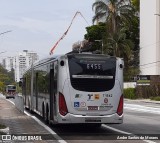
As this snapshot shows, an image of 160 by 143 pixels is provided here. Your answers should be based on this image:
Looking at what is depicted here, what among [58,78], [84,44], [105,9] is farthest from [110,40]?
[58,78]

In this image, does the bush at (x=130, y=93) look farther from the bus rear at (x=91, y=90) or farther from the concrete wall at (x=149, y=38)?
the bus rear at (x=91, y=90)

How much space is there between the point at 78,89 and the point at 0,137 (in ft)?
12.4

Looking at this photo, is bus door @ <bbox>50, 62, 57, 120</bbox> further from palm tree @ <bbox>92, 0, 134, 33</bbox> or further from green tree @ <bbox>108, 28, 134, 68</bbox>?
palm tree @ <bbox>92, 0, 134, 33</bbox>

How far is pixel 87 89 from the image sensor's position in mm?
16875

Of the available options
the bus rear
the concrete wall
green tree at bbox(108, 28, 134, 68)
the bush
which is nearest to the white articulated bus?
the bus rear

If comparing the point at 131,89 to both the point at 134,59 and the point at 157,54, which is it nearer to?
the point at 157,54

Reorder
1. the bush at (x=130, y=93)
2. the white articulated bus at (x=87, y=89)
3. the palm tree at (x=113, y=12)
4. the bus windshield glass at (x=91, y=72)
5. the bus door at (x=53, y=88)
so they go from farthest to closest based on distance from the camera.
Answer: the palm tree at (x=113, y=12), the bush at (x=130, y=93), the bus door at (x=53, y=88), the bus windshield glass at (x=91, y=72), the white articulated bus at (x=87, y=89)

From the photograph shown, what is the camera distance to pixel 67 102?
54.5 feet

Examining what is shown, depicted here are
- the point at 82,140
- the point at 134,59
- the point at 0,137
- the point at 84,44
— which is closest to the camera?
the point at 0,137

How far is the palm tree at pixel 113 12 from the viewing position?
246ft

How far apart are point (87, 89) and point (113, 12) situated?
194ft

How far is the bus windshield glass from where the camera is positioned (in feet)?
55.5

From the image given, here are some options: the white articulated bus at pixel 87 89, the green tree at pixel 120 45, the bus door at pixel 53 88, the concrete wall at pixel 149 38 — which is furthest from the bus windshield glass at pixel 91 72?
the concrete wall at pixel 149 38

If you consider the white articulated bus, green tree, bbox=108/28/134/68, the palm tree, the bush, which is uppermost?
the palm tree
